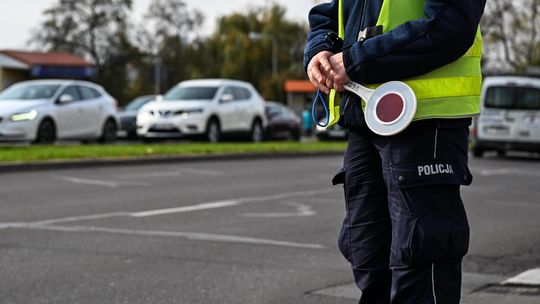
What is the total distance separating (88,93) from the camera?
2253cm

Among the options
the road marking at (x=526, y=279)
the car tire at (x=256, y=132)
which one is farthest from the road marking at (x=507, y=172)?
the road marking at (x=526, y=279)

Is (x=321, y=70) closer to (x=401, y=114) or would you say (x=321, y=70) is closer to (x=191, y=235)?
(x=401, y=114)

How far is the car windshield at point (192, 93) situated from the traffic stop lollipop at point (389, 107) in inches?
838

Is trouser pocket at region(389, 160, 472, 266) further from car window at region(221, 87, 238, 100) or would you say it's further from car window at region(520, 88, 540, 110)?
car window at region(520, 88, 540, 110)

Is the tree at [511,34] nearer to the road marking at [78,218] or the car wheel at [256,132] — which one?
the car wheel at [256,132]

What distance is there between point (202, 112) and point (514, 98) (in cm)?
835

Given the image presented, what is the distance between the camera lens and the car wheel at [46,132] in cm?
2016

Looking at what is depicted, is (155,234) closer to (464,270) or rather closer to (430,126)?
(464,270)

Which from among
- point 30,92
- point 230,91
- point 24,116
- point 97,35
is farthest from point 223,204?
point 97,35

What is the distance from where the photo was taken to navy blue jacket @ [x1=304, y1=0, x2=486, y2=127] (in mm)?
2896

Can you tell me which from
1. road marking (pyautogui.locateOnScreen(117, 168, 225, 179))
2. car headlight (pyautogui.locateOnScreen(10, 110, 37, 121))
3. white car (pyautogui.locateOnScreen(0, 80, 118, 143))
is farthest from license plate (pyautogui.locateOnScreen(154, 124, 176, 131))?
road marking (pyautogui.locateOnScreen(117, 168, 225, 179))

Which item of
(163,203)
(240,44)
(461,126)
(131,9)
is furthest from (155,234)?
(131,9)

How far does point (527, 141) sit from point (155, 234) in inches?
720

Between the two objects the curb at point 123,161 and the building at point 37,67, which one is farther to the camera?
the building at point 37,67
